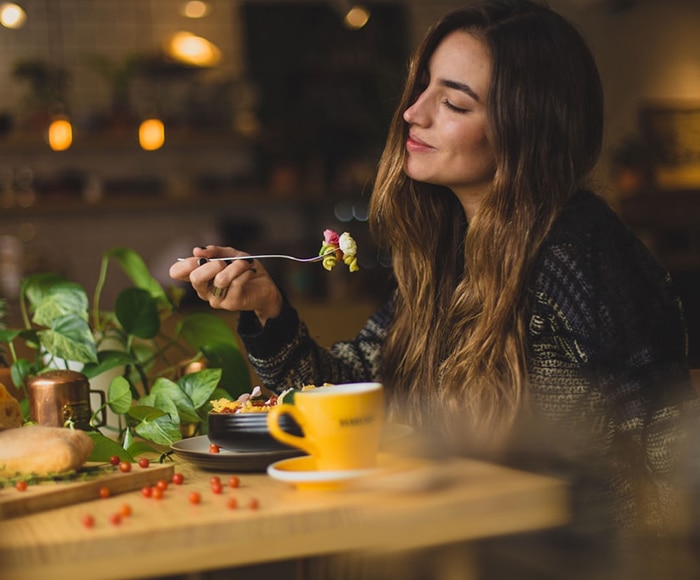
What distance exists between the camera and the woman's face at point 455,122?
1741mm

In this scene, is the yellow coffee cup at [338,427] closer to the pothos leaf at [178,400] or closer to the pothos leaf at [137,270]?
the pothos leaf at [178,400]

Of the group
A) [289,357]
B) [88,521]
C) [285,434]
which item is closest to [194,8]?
[289,357]

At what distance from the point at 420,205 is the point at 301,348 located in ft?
1.10

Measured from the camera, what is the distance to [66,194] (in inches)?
224

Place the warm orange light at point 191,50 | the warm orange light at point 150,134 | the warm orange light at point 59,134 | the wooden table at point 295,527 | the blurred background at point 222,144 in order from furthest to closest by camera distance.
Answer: the blurred background at point 222,144
the warm orange light at point 191,50
the warm orange light at point 150,134
the warm orange light at point 59,134
the wooden table at point 295,527

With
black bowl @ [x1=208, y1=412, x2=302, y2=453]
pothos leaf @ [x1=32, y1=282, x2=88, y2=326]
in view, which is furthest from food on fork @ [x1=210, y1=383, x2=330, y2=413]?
pothos leaf @ [x1=32, y1=282, x2=88, y2=326]

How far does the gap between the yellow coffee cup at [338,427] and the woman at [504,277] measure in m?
0.47

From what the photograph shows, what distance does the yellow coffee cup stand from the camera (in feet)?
3.05

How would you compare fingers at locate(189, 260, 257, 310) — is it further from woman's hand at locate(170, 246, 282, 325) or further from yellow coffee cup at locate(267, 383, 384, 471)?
yellow coffee cup at locate(267, 383, 384, 471)

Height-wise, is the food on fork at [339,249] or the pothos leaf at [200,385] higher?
the food on fork at [339,249]

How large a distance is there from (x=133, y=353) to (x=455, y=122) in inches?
24.3

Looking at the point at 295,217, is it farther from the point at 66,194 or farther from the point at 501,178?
the point at 501,178

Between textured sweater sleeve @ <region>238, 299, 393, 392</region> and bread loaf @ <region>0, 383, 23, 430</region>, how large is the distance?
56cm

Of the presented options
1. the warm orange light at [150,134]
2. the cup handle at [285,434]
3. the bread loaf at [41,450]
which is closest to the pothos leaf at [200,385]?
the bread loaf at [41,450]
